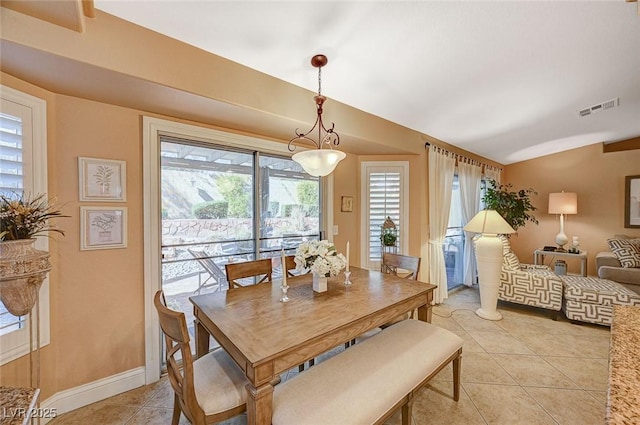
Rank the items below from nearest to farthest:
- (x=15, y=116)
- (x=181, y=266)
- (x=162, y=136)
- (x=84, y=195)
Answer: (x=15, y=116)
(x=84, y=195)
(x=162, y=136)
(x=181, y=266)

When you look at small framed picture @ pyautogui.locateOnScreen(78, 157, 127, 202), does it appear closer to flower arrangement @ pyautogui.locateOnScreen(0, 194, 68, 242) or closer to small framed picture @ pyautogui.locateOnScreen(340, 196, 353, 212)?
flower arrangement @ pyautogui.locateOnScreen(0, 194, 68, 242)

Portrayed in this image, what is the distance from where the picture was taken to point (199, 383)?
1377 millimetres

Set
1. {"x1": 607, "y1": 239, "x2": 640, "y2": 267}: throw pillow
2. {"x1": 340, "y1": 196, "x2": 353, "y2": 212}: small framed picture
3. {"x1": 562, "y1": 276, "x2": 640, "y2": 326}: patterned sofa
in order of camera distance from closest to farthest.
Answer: {"x1": 562, "y1": 276, "x2": 640, "y2": 326}: patterned sofa < {"x1": 340, "y1": 196, "x2": 353, "y2": 212}: small framed picture < {"x1": 607, "y1": 239, "x2": 640, "y2": 267}: throw pillow

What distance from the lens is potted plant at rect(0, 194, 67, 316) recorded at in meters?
1.28

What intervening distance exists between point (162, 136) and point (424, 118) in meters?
2.83

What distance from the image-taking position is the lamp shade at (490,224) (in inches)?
123

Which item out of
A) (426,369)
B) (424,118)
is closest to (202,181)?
(426,369)

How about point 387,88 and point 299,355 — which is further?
point 387,88

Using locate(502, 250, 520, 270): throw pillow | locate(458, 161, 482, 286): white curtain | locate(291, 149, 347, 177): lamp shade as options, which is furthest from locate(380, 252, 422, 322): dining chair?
locate(458, 161, 482, 286): white curtain

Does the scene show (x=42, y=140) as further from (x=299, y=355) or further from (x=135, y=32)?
(x=299, y=355)

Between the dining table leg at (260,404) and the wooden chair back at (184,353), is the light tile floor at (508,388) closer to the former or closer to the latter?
the wooden chair back at (184,353)

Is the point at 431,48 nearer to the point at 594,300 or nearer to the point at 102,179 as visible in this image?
the point at 102,179

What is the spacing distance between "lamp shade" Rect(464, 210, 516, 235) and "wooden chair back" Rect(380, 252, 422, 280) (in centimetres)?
A: 128

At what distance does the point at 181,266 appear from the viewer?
2.43 m
